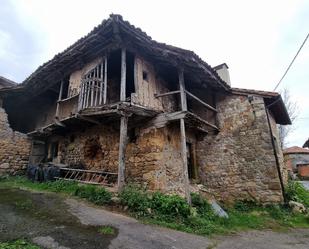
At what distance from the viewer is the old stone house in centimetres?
706

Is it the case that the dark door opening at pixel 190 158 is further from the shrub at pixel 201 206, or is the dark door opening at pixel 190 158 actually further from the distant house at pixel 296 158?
the distant house at pixel 296 158

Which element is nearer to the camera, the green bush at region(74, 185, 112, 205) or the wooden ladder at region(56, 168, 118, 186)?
the green bush at region(74, 185, 112, 205)

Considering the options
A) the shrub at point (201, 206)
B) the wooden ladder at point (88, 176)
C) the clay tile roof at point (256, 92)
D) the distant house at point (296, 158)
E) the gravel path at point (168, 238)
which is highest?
the clay tile roof at point (256, 92)

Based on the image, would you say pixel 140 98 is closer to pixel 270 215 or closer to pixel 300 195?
pixel 270 215

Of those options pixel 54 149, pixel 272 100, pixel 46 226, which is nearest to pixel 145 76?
pixel 272 100

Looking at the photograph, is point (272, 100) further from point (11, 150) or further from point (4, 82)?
point (4, 82)

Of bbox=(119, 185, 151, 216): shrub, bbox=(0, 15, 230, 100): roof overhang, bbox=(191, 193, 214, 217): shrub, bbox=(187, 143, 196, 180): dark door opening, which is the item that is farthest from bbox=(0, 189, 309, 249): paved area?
bbox=(0, 15, 230, 100): roof overhang

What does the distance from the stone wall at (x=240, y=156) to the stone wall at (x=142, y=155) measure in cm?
171

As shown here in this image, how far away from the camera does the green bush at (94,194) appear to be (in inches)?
238

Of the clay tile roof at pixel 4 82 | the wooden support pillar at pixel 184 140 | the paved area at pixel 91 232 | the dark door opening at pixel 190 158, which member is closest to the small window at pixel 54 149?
the clay tile roof at pixel 4 82

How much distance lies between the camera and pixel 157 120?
739cm

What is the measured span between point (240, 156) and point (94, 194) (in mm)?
5536

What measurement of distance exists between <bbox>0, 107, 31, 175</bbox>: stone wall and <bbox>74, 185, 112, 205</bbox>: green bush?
5.27 m

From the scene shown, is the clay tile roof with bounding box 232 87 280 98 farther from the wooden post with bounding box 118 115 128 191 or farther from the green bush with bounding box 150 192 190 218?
the green bush with bounding box 150 192 190 218
